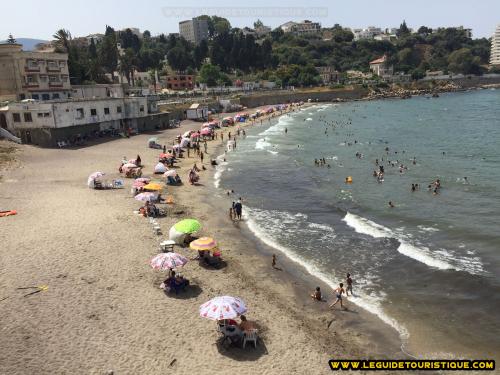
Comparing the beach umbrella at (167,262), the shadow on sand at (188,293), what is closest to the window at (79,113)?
the beach umbrella at (167,262)

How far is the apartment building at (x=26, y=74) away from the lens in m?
59.4

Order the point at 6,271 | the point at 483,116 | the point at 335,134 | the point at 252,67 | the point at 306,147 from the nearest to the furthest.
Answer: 1. the point at 6,271
2. the point at 306,147
3. the point at 335,134
4. the point at 483,116
5. the point at 252,67

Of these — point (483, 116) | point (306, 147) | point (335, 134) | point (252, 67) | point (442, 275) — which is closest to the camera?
point (442, 275)

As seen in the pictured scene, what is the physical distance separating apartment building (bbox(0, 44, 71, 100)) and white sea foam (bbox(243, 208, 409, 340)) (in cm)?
4565

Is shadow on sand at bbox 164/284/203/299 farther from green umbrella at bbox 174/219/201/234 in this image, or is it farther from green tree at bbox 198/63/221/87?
green tree at bbox 198/63/221/87

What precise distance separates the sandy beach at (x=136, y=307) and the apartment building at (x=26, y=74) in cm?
3885

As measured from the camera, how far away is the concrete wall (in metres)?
117

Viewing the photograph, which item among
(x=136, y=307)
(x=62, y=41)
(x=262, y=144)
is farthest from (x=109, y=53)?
(x=136, y=307)

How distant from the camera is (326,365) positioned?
13625 mm

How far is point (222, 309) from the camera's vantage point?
14.1 m

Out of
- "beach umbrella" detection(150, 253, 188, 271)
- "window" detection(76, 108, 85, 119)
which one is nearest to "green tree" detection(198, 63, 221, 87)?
"window" detection(76, 108, 85, 119)

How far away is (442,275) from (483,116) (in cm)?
8827

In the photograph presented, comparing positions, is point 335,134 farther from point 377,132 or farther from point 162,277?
point 162,277

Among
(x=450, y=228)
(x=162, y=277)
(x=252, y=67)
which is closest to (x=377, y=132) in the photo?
(x=450, y=228)
